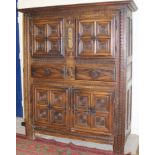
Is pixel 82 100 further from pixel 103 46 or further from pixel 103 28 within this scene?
Result: pixel 103 28

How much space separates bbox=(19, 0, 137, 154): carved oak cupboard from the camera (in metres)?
2.33

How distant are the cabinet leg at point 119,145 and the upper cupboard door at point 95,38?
0.83 m

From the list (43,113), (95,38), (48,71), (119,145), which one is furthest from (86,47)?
(119,145)

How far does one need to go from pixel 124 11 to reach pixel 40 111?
1.43 meters

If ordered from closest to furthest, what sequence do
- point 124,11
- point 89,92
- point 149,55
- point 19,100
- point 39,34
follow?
1. point 149,55
2. point 124,11
3. point 89,92
4. point 39,34
5. point 19,100

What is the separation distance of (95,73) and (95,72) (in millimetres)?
10

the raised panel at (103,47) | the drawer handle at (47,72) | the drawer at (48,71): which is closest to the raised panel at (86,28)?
the raised panel at (103,47)

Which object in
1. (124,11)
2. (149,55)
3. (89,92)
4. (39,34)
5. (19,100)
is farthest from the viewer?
(19,100)

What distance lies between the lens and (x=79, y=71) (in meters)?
2.51

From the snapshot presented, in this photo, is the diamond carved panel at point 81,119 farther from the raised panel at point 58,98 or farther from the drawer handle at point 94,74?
the drawer handle at point 94,74

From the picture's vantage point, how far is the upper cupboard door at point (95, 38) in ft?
7.67

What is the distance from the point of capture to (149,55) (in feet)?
2.16
